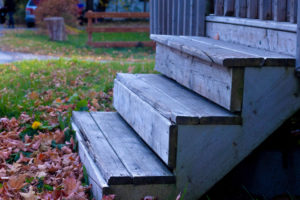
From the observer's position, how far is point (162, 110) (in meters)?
2.73

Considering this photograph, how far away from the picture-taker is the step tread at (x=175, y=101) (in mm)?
2549

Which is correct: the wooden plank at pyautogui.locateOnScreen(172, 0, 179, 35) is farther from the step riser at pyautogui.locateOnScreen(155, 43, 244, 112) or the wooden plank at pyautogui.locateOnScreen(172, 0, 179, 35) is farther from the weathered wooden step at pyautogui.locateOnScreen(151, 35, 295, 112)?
the weathered wooden step at pyautogui.locateOnScreen(151, 35, 295, 112)

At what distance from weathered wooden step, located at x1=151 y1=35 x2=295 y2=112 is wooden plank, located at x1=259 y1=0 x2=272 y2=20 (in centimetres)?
39

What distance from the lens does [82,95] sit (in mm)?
5406

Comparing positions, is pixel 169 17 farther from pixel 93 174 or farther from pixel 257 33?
pixel 93 174

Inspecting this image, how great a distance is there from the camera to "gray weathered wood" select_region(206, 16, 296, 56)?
2875 millimetres

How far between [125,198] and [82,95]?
299cm

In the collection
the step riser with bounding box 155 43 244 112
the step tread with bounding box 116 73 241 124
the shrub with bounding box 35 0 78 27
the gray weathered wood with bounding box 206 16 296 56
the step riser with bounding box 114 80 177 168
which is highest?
the shrub with bounding box 35 0 78 27

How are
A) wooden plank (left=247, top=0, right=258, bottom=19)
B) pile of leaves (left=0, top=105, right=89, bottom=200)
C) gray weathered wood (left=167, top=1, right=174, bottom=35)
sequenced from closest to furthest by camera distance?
pile of leaves (left=0, top=105, right=89, bottom=200), wooden plank (left=247, top=0, right=258, bottom=19), gray weathered wood (left=167, top=1, right=174, bottom=35)

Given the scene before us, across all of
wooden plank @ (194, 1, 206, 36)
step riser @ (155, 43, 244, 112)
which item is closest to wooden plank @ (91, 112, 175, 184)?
step riser @ (155, 43, 244, 112)

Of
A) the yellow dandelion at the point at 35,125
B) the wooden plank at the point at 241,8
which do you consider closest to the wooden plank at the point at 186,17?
the wooden plank at the point at 241,8

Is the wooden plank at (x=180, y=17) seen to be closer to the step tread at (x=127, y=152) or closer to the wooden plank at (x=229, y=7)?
the wooden plank at (x=229, y=7)

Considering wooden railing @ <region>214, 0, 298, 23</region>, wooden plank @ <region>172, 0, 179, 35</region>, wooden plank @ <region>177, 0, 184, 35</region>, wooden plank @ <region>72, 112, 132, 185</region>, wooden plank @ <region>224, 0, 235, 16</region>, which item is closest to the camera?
wooden plank @ <region>72, 112, 132, 185</region>

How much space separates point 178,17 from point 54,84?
2002mm
